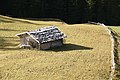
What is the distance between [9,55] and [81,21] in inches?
952

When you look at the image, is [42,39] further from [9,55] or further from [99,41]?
[99,41]

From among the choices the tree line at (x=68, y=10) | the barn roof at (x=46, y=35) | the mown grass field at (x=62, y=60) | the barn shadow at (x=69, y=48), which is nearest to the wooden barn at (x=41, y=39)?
the barn roof at (x=46, y=35)

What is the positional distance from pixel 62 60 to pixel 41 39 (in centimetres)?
332

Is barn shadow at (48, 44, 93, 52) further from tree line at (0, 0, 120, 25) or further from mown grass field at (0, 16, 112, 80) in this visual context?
tree line at (0, 0, 120, 25)

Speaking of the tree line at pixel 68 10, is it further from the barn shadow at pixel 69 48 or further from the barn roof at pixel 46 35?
the barn roof at pixel 46 35

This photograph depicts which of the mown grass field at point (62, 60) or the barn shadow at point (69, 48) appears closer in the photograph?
the mown grass field at point (62, 60)

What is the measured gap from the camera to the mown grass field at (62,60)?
1825 cm

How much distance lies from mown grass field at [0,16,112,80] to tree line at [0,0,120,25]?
Result: 610 inches

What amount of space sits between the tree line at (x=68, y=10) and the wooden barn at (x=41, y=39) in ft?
65.6

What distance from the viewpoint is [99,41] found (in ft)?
89.6

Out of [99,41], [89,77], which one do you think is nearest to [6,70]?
[89,77]

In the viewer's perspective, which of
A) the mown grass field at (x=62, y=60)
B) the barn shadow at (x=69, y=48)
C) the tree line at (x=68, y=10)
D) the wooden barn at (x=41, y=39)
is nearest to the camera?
the mown grass field at (x=62, y=60)

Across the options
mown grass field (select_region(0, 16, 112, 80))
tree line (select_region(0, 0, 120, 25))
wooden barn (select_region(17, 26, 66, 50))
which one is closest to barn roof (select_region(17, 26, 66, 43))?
wooden barn (select_region(17, 26, 66, 50))

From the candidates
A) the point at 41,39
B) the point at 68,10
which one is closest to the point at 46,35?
the point at 41,39
